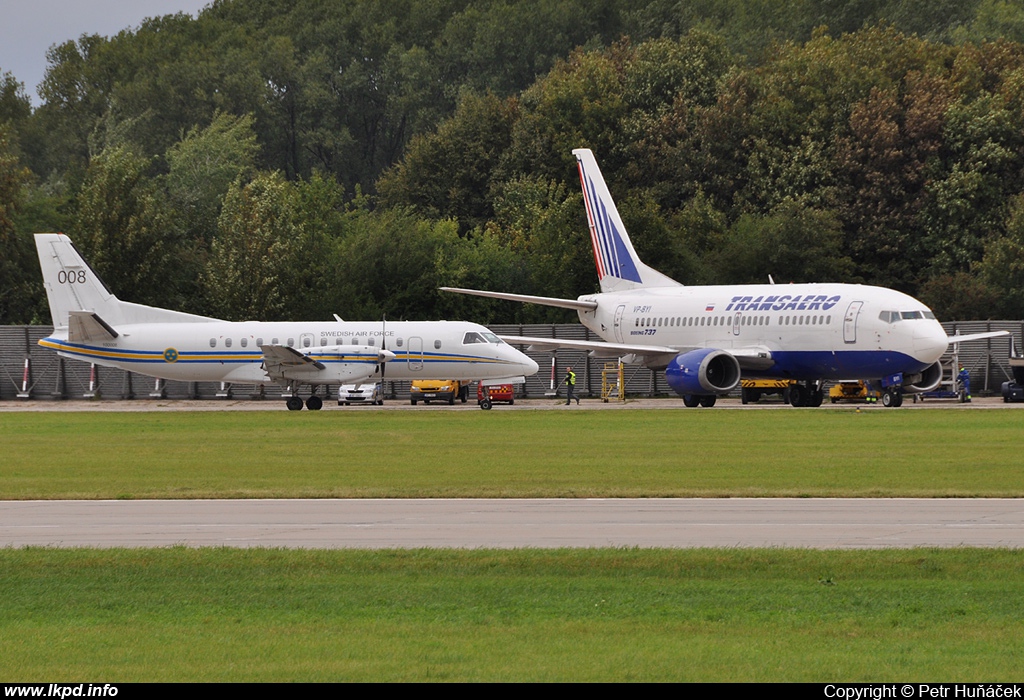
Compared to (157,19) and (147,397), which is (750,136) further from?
(157,19)

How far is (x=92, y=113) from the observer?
126 meters

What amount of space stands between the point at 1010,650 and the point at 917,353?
Answer: 113 feet

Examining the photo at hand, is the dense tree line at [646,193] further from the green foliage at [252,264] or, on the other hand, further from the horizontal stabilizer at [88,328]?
the horizontal stabilizer at [88,328]

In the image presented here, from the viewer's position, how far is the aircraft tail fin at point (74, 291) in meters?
51.9

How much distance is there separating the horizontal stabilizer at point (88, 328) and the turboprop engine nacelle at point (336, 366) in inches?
228

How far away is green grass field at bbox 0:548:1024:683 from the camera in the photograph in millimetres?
10305

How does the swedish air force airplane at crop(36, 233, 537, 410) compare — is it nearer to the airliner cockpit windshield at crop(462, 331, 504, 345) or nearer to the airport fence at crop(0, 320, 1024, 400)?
the airliner cockpit windshield at crop(462, 331, 504, 345)

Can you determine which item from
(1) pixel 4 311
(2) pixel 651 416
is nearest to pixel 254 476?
(2) pixel 651 416

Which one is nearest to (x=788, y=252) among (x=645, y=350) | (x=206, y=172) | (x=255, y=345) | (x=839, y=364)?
(x=645, y=350)

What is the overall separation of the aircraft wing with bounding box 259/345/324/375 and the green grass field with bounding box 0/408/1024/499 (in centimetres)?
400

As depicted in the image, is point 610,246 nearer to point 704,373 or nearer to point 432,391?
point 432,391

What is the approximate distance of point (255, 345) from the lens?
2032 inches

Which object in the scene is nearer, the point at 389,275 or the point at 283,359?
the point at 283,359

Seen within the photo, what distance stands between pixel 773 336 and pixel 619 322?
307 inches
